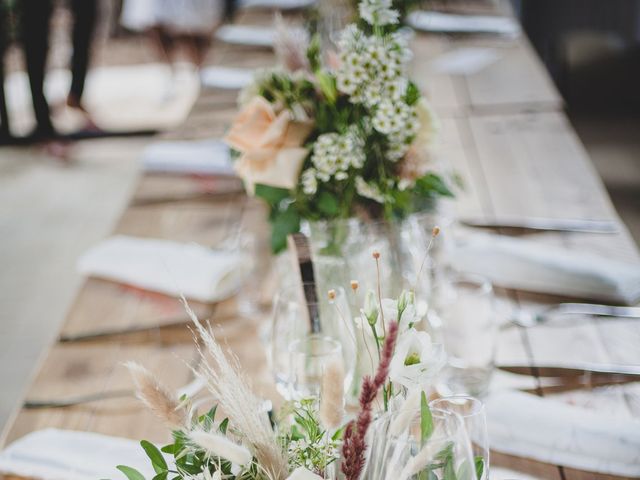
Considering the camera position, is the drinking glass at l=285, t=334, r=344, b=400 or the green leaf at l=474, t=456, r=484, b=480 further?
the drinking glass at l=285, t=334, r=344, b=400

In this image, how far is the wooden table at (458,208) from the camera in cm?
123

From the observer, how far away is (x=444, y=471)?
0.67m

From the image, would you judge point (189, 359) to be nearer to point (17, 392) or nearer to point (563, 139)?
point (563, 139)

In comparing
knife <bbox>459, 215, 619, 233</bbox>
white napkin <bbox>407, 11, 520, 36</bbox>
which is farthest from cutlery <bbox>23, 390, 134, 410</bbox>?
white napkin <bbox>407, 11, 520, 36</bbox>

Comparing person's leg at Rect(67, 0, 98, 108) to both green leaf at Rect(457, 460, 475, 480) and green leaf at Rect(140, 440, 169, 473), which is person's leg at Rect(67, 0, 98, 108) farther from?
green leaf at Rect(457, 460, 475, 480)

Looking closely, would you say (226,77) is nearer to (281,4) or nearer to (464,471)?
(281,4)

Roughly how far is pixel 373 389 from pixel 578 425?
56 centimetres

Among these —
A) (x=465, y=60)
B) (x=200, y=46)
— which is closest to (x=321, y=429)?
(x=465, y=60)

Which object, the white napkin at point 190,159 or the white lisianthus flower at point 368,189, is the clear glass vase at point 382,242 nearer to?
the white lisianthus flower at point 368,189

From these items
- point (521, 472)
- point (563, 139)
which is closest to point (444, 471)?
point (521, 472)

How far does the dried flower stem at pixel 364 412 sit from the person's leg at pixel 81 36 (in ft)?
14.2

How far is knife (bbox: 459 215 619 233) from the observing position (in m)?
1.71

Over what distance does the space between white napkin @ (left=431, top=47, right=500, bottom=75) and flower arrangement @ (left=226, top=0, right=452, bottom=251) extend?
1.60m

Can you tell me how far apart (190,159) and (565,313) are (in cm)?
112
